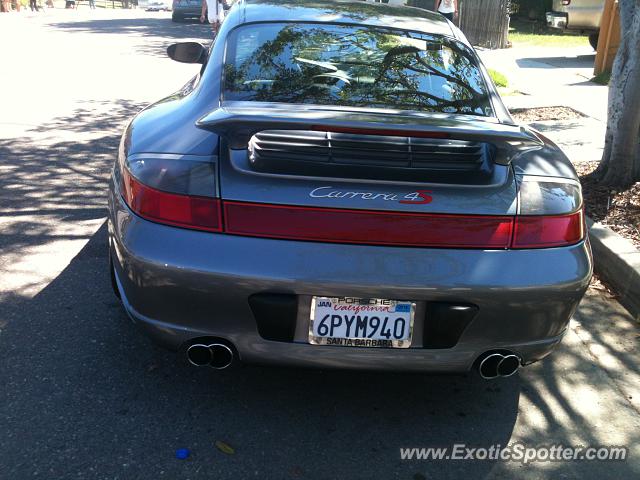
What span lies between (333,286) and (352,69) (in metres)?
1.43

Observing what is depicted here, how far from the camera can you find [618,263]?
180 inches

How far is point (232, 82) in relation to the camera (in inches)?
136

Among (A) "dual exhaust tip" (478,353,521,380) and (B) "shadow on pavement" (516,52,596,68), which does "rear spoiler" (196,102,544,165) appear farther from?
(B) "shadow on pavement" (516,52,596,68)

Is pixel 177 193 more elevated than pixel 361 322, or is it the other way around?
pixel 177 193

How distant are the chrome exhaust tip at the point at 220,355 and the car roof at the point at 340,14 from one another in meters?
1.88

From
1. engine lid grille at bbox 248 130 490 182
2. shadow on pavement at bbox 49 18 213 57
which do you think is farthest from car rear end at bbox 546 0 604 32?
engine lid grille at bbox 248 130 490 182

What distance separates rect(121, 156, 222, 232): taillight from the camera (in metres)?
2.72

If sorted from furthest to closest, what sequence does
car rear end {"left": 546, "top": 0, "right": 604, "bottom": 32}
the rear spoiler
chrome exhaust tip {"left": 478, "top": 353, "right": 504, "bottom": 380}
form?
1. car rear end {"left": 546, "top": 0, "right": 604, "bottom": 32}
2. chrome exhaust tip {"left": 478, "top": 353, "right": 504, "bottom": 380}
3. the rear spoiler

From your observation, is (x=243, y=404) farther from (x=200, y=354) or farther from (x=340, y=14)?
(x=340, y=14)

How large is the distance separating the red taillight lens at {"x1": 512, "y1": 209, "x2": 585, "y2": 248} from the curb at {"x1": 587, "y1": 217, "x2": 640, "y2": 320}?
1.60 m

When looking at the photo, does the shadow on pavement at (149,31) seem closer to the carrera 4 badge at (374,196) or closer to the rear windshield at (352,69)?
the rear windshield at (352,69)

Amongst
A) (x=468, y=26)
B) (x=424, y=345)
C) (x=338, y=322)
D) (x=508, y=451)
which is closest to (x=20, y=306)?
(x=338, y=322)

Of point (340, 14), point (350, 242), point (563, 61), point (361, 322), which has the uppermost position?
point (340, 14)

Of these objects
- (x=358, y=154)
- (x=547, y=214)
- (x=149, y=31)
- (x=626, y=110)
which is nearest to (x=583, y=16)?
(x=626, y=110)
